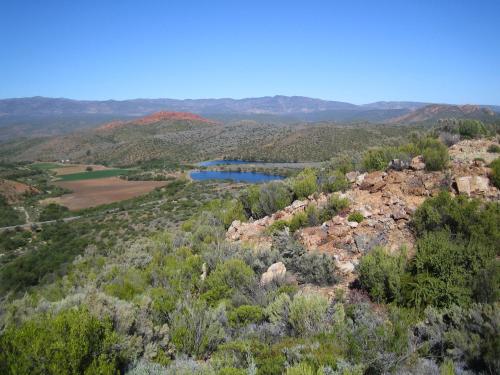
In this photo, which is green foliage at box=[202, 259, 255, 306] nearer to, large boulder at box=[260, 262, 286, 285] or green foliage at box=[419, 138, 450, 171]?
large boulder at box=[260, 262, 286, 285]

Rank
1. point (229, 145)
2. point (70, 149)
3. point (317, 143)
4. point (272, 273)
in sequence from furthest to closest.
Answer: point (70, 149) → point (229, 145) → point (317, 143) → point (272, 273)

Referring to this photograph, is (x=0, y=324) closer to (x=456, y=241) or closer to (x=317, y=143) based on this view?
(x=456, y=241)

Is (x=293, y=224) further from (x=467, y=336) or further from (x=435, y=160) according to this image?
(x=467, y=336)

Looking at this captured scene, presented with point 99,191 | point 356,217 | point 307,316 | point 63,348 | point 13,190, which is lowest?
point 99,191

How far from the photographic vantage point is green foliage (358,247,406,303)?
7.44 metres

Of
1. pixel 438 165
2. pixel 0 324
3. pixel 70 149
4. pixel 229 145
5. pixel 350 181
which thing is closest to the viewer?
pixel 0 324

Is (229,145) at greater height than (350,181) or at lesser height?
lesser

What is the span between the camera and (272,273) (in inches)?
361

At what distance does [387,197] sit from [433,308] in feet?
19.6

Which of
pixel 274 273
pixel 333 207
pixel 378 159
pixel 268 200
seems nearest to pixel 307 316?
pixel 274 273

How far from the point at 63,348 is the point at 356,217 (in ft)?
28.1

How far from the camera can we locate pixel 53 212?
5309 cm

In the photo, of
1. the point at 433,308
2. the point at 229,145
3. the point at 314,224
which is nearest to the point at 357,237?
the point at 314,224

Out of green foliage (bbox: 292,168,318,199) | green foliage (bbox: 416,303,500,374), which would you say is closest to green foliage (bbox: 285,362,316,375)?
green foliage (bbox: 416,303,500,374)
